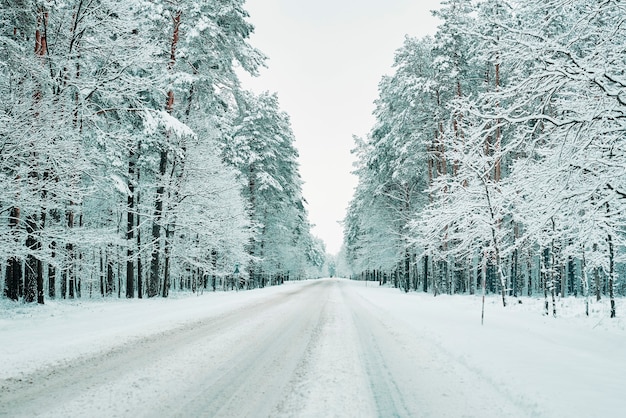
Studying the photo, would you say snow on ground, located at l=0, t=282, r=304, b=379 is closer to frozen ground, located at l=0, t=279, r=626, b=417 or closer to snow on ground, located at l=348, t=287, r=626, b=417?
frozen ground, located at l=0, t=279, r=626, b=417

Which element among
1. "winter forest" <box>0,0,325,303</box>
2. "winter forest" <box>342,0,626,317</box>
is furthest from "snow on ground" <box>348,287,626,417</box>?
"winter forest" <box>0,0,325,303</box>

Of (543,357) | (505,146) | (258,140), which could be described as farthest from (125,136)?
(258,140)

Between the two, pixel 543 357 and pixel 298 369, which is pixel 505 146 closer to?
pixel 543 357

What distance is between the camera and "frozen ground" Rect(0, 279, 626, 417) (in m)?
3.96

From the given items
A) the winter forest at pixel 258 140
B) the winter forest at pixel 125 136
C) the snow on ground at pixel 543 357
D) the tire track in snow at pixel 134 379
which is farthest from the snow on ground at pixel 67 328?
the snow on ground at pixel 543 357

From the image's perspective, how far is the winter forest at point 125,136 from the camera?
10.0 metres

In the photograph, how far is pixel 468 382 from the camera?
5.04 meters

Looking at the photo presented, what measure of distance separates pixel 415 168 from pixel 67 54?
18.8 meters

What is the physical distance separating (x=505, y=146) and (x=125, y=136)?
455 inches

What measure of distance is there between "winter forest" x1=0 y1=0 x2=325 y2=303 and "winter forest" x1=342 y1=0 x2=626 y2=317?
970 cm

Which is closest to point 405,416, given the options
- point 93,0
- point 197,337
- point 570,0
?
point 197,337

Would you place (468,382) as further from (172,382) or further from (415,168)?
(415,168)

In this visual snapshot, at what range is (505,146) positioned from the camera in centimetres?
609

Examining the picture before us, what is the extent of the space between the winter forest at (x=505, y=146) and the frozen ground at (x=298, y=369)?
2152 mm
